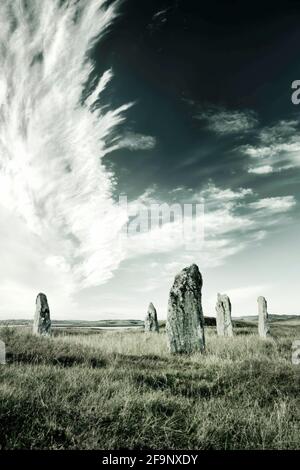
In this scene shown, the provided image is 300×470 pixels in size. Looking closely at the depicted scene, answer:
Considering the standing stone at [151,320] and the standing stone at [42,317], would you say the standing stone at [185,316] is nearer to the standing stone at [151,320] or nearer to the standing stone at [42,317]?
the standing stone at [42,317]

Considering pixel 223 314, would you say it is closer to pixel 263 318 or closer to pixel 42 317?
pixel 263 318

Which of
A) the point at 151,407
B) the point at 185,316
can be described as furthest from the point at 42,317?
the point at 151,407

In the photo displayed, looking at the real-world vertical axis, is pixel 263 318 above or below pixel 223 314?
below

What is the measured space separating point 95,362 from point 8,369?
2706 mm

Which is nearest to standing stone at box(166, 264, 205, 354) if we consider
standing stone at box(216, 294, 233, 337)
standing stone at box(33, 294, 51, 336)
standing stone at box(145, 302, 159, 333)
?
standing stone at box(216, 294, 233, 337)

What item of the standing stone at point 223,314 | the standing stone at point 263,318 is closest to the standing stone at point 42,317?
the standing stone at point 223,314

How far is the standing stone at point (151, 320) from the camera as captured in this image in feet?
88.8

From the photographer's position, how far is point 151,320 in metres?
27.1

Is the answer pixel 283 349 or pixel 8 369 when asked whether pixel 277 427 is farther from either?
pixel 283 349

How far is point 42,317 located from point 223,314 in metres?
10.4

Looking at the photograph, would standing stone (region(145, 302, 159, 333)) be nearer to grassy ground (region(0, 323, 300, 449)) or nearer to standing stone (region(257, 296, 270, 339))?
standing stone (region(257, 296, 270, 339))

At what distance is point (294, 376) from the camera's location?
318 inches
